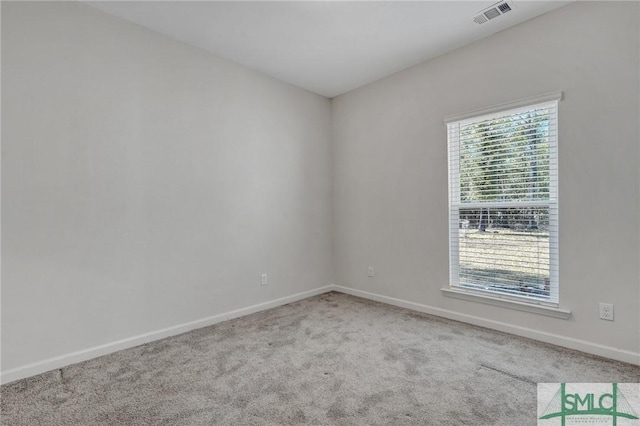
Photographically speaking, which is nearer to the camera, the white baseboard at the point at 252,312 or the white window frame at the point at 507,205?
the white baseboard at the point at 252,312

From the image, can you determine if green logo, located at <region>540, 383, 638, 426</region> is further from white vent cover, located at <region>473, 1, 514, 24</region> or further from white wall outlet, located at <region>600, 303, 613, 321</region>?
white vent cover, located at <region>473, 1, 514, 24</region>

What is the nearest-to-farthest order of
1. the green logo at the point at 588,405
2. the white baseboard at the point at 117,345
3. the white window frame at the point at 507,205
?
the green logo at the point at 588,405, the white baseboard at the point at 117,345, the white window frame at the point at 507,205

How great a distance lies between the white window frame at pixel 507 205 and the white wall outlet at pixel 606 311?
20cm

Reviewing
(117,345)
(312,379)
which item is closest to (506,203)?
(312,379)

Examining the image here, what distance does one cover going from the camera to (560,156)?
97.3 inches

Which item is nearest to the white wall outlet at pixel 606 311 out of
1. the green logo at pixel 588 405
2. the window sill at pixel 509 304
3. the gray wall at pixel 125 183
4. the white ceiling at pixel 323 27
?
the window sill at pixel 509 304

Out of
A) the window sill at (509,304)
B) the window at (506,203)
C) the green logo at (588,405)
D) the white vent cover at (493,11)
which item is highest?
the white vent cover at (493,11)

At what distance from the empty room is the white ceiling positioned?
2 cm

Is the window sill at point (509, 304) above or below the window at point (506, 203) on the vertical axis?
below

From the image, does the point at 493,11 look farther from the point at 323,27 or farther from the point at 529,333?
the point at 529,333

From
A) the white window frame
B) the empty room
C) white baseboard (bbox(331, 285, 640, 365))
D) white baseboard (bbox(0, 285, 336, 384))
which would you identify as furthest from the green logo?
white baseboard (bbox(0, 285, 336, 384))

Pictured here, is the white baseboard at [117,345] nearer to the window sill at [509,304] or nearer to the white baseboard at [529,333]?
the white baseboard at [529,333]

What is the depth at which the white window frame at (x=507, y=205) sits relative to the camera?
2518 mm

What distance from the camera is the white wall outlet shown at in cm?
228
